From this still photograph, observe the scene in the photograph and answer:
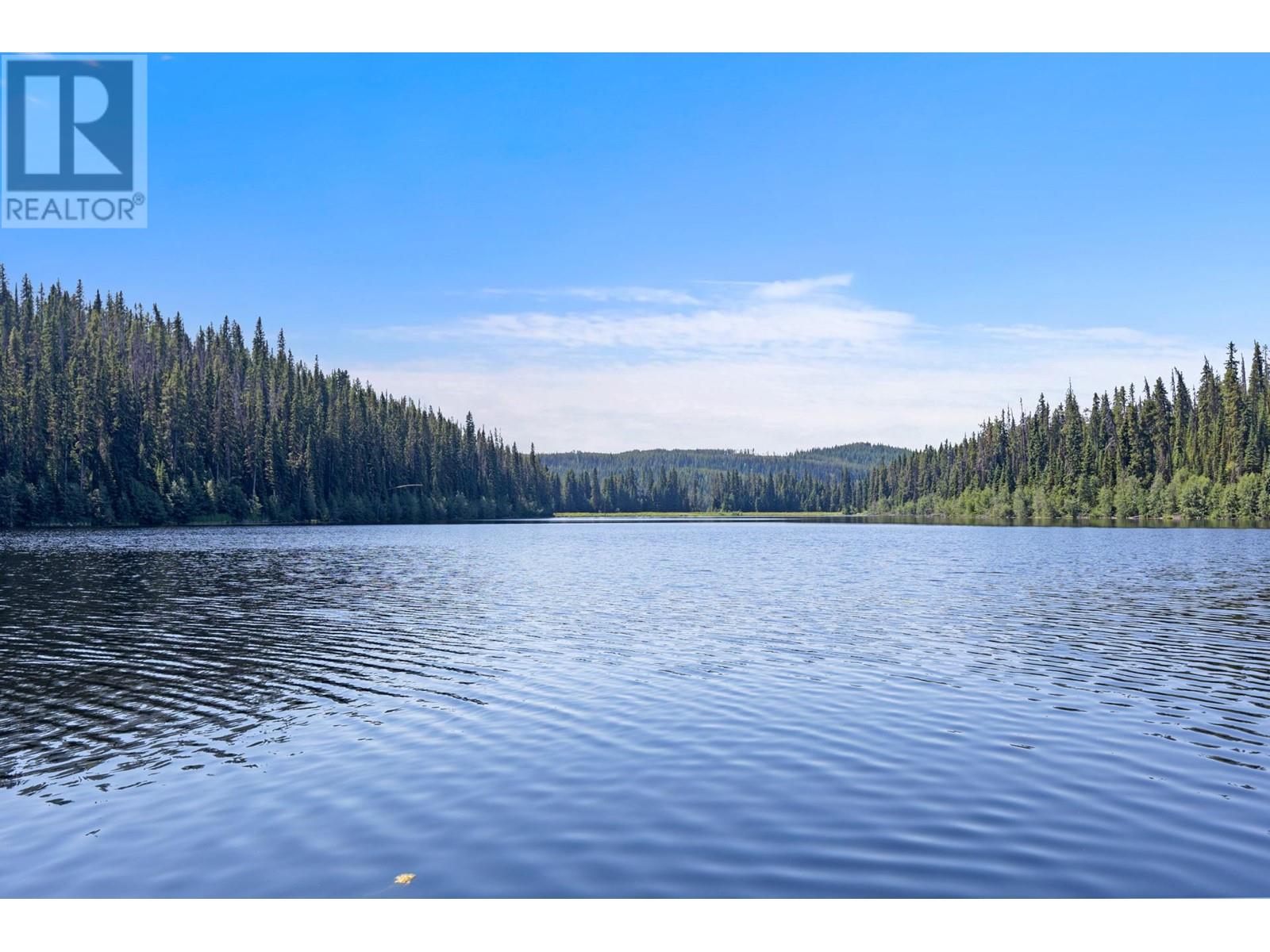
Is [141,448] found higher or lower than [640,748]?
higher

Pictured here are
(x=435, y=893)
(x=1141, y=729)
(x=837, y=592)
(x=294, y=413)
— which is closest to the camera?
(x=435, y=893)

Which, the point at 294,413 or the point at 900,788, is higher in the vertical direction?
the point at 294,413

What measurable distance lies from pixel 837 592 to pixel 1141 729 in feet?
91.9

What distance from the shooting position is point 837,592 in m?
46.3

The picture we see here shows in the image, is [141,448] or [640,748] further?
[141,448]

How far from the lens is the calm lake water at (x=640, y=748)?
37.8 ft

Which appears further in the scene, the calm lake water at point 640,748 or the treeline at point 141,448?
the treeline at point 141,448

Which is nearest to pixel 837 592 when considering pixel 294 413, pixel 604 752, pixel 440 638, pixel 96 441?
pixel 440 638

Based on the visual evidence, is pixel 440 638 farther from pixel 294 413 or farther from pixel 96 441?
pixel 294 413

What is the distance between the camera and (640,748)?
1716 cm

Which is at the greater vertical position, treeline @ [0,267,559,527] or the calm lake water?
treeline @ [0,267,559,527]

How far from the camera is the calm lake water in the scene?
11508 mm

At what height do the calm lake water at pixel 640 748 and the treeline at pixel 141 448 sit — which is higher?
the treeline at pixel 141 448

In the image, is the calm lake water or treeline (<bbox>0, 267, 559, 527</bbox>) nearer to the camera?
the calm lake water
